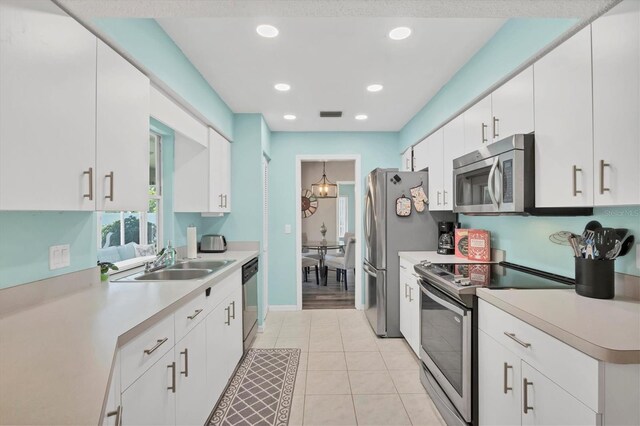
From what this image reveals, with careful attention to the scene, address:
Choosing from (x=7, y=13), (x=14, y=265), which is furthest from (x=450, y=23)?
(x=14, y=265)

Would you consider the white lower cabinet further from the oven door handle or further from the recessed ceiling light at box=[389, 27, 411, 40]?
the recessed ceiling light at box=[389, 27, 411, 40]

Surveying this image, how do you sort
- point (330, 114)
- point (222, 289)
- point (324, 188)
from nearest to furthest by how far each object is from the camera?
point (222, 289) < point (330, 114) < point (324, 188)

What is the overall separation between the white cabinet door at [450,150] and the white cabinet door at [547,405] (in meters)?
1.78

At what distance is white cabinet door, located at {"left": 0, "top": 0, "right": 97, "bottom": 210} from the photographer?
1.03 metres

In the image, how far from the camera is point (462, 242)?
296cm

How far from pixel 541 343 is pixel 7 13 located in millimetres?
2221

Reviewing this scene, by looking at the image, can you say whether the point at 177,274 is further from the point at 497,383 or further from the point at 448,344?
the point at 497,383

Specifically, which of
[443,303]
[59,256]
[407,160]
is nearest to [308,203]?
[407,160]

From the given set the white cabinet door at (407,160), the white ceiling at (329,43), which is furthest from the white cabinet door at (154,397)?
the white cabinet door at (407,160)

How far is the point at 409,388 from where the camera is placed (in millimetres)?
2451

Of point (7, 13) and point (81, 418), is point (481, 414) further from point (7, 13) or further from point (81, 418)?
point (7, 13)

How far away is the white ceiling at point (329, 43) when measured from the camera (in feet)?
4.26

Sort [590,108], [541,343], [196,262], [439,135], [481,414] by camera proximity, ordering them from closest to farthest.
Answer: [541,343] → [590,108] → [481,414] → [196,262] → [439,135]

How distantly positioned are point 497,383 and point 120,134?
2214 mm
